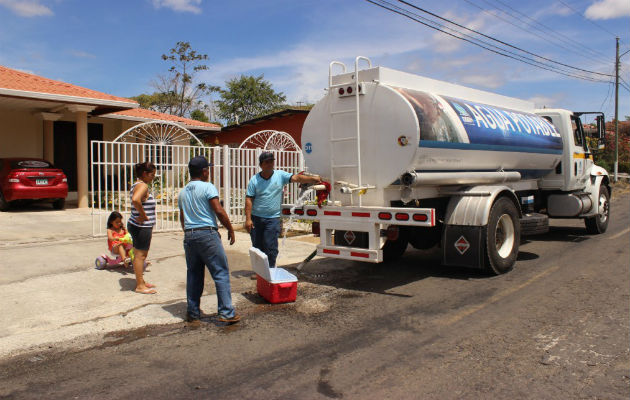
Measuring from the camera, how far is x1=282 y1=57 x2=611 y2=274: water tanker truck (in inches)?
257

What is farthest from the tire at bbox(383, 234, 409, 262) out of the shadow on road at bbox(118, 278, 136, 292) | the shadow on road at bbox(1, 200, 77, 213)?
the shadow on road at bbox(1, 200, 77, 213)

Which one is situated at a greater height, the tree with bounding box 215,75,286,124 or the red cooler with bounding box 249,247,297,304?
the tree with bounding box 215,75,286,124

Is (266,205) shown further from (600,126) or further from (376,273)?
(600,126)

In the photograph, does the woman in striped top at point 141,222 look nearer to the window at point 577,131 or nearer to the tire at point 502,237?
the tire at point 502,237

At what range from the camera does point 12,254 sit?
7746 millimetres

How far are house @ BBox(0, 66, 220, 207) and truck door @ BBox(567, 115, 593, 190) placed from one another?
1135 cm

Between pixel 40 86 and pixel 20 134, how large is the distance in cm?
246

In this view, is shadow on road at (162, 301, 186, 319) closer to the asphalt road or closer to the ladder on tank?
the asphalt road

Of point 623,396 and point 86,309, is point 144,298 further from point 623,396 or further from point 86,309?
point 623,396

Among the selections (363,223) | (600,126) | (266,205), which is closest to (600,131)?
(600,126)

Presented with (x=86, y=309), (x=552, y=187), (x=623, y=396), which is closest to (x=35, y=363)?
(x=86, y=309)

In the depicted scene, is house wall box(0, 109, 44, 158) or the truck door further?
house wall box(0, 109, 44, 158)

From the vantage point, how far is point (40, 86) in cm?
1367

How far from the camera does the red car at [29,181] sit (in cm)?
1250
